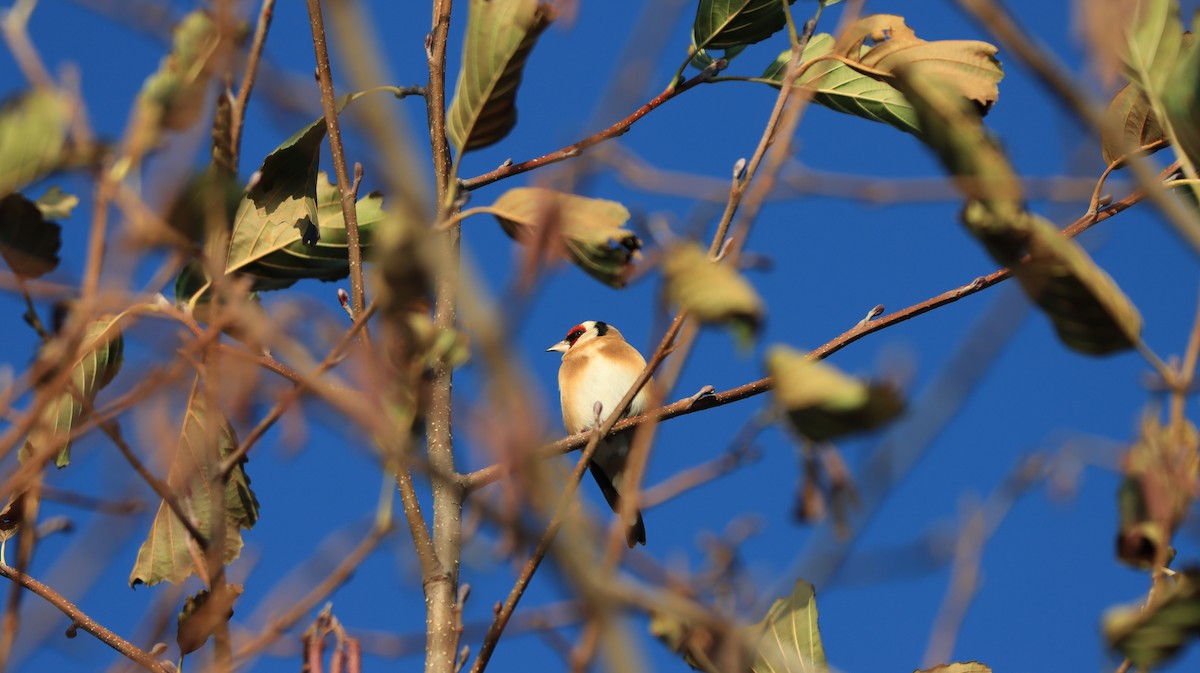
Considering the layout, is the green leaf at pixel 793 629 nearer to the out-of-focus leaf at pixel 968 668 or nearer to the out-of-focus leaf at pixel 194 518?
the out-of-focus leaf at pixel 968 668

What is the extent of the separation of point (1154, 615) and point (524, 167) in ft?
5.48

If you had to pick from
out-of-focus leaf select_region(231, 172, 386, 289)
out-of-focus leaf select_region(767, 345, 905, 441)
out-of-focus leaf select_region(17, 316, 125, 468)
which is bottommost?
out-of-focus leaf select_region(767, 345, 905, 441)

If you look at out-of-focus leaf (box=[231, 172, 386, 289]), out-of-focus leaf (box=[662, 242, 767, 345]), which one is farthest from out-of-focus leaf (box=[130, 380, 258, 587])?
out-of-focus leaf (box=[662, 242, 767, 345])

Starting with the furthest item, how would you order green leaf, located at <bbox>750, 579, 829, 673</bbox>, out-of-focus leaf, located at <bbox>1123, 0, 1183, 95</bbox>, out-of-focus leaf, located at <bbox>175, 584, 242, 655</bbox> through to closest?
green leaf, located at <bbox>750, 579, 829, 673</bbox> → out-of-focus leaf, located at <bbox>175, 584, 242, 655</bbox> → out-of-focus leaf, located at <bbox>1123, 0, 1183, 95</bbox>

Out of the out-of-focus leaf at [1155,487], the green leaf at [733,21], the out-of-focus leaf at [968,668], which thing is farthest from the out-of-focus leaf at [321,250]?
the out-of-focus leaf at [1155,487]

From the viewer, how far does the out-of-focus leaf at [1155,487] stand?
1.20 meters

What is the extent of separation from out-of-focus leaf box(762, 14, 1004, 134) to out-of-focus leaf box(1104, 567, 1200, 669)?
1108mm

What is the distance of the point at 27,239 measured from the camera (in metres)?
1.85

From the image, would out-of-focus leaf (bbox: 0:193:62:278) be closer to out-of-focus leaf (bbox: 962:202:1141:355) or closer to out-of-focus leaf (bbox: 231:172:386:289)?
out-of-focus leaf (bbox: 231:172:386:289)

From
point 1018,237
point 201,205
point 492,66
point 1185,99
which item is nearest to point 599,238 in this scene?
point 492,66

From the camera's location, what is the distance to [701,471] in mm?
1264

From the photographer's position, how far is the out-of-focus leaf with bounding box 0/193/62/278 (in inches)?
71.9

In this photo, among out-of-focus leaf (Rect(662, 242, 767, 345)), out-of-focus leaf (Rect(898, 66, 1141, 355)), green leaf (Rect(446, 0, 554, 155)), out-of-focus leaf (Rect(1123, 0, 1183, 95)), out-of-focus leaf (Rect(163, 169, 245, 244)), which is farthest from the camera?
green leaf (Rect(446, 0, 554, 155))

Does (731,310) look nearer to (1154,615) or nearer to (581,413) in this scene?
(1154,615)
